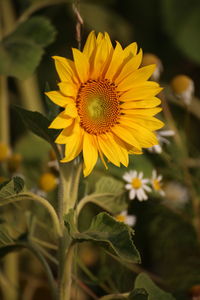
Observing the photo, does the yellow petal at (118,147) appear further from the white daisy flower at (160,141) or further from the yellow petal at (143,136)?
the white daisy flower at (160,141)

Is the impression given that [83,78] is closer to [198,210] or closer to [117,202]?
[117,202]

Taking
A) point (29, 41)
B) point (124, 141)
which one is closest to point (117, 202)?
point (124, 141)

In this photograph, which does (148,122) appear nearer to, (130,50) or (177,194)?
(130,50)

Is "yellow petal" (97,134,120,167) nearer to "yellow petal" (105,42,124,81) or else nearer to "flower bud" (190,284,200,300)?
"yellow petal" (105,42,124,81)

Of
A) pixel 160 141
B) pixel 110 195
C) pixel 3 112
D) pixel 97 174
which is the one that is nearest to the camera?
pixel 110 195

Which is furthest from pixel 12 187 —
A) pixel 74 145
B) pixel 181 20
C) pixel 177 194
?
pixel 181 20

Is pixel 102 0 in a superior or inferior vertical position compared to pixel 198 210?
superior
